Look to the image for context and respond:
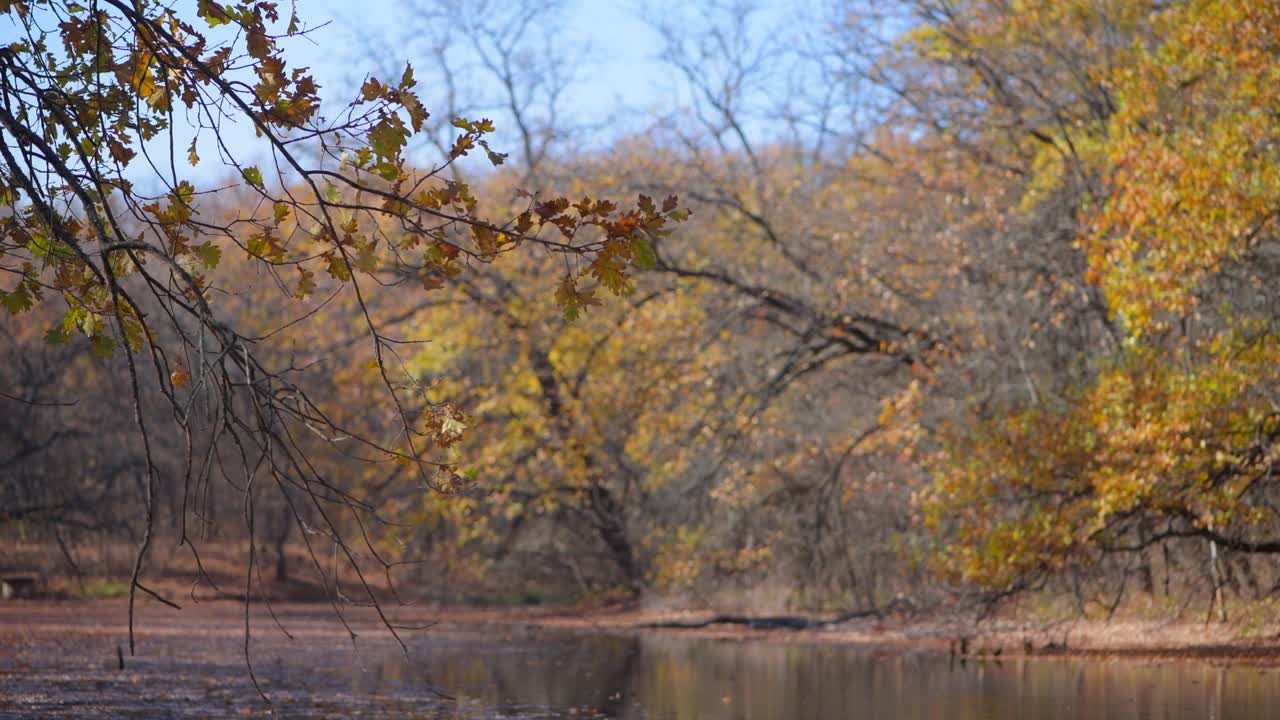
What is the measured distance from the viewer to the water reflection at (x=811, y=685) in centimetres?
1141

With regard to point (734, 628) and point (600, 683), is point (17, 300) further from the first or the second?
point (734, 628)

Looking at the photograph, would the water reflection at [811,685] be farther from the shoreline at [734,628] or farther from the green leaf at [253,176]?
the green leaf at [253,176]

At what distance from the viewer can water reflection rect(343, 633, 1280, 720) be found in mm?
11414

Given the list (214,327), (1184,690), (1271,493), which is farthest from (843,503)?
(214,327)

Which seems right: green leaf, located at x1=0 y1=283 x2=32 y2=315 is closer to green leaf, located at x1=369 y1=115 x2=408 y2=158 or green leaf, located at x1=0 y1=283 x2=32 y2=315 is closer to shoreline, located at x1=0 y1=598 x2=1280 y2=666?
green leaf, located at x1=369 y1=115 x2=408 y2=158

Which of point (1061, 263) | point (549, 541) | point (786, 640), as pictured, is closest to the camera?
point (1061, 263)

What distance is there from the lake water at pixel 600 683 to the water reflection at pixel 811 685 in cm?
2

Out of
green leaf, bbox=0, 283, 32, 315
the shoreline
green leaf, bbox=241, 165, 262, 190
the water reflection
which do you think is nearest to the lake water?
the water reflection

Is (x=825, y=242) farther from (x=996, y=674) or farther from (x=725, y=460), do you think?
(x=996, y=674)

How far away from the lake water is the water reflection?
2 centimetres

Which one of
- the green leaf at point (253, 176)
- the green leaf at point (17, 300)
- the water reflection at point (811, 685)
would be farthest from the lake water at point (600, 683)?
the green leaf at point (253, 176)

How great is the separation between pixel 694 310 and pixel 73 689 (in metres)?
11.6

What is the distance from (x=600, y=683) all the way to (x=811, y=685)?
6.96 ft

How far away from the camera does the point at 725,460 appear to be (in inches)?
894
